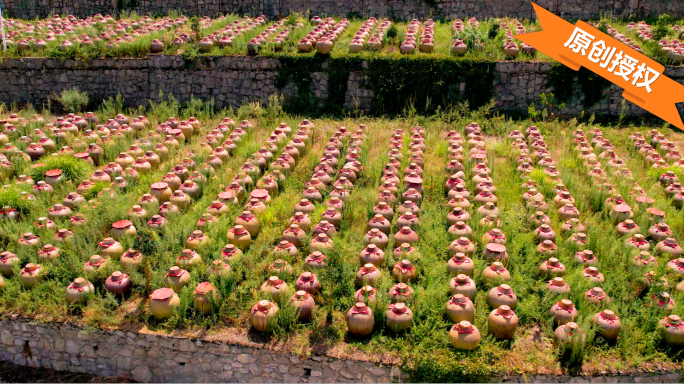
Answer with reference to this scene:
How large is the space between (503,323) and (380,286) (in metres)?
1.41

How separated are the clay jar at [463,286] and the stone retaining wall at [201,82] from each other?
23.2 ft

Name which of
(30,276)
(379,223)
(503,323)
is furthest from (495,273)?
(30,276)

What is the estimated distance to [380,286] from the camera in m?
6.87

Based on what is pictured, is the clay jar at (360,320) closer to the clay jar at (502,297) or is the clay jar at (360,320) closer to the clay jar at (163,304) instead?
the clay jar at (502,297)

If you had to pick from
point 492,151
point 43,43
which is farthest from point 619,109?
point 43,43

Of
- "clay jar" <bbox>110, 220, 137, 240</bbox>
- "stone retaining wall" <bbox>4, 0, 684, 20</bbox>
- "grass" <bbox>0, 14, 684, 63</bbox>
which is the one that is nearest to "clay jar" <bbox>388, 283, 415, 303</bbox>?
"clay jar" <bbox>110, 220, 137, 240</bbox>

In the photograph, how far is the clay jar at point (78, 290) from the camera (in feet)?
22.7

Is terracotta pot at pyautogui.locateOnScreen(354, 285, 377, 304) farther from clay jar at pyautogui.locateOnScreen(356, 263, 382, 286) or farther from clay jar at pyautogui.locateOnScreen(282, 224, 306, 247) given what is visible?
clay jar at pyautogui.locateOnScreen(282, 224, 306, 247)

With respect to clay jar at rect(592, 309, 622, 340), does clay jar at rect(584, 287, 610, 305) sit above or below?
above

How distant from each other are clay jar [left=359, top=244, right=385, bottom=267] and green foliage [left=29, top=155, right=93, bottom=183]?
16.7 feet

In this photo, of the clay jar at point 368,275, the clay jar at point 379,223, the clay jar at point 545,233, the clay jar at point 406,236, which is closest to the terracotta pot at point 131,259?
the clay jar at point 368,275

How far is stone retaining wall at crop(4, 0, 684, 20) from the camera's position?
1752 centimetres

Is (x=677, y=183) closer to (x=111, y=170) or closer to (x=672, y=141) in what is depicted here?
(x=672, y=141)

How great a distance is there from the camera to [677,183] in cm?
934
